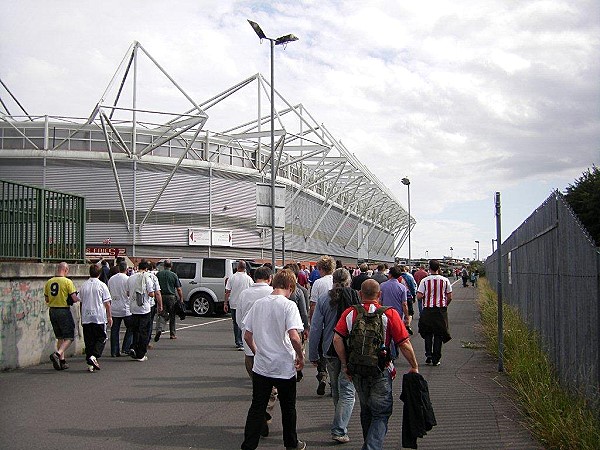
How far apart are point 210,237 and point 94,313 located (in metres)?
35.3

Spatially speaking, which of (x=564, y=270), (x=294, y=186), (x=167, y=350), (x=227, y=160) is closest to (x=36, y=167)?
A: (x=227, y=160)

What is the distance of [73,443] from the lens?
255 inches

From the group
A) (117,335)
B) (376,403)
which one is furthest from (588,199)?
(376,403)

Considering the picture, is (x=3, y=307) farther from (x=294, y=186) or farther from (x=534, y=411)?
(x=294, y=186)

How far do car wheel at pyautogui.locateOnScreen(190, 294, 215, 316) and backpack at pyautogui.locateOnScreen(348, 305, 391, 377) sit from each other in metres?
17.0

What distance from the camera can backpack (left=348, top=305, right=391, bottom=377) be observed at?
5.50m

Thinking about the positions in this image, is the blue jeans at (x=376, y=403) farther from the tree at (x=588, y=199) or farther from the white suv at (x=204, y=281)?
the tree at (x=588, y=199)

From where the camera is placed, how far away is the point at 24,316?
11156 millimetres

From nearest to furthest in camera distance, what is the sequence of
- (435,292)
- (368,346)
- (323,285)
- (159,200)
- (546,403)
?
(368,346) < (546,403) < (323,285) < (435,292) < (159,200)

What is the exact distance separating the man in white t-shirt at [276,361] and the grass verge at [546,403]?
7.41 ft

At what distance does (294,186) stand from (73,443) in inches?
2001

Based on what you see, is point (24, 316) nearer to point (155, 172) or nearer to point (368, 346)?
point (368, 346)

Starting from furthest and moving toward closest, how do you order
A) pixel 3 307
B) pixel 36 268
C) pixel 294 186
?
1. pixel 294 186
2. pixel 36 268
3. pixel 3 307

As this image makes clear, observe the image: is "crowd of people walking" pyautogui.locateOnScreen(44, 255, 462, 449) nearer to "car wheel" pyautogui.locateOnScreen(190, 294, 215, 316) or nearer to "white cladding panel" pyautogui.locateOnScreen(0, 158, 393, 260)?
"car wheel" pyautogui.locateOnScreen(190, 294, 215, 316)
